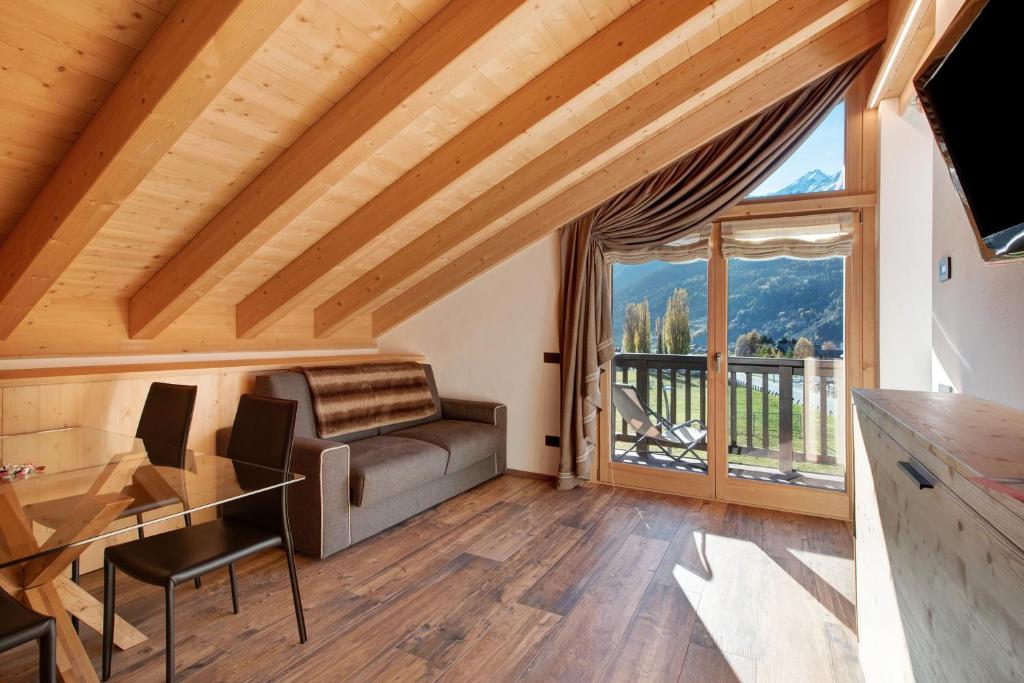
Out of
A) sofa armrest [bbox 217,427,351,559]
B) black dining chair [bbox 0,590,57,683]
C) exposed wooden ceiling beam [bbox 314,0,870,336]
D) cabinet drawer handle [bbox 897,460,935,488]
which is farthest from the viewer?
sofa armrest [bbox 217,427,351,559]

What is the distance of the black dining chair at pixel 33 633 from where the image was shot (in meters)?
1.33

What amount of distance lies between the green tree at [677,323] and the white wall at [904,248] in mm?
1181

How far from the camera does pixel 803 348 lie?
360 centimetres

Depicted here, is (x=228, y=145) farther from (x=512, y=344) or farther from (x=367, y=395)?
(x=512, y=344)

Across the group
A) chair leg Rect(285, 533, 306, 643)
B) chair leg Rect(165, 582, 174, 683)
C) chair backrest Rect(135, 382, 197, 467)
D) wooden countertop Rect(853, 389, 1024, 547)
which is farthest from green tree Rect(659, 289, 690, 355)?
chair leg Rect(165, 582, 174, 683)

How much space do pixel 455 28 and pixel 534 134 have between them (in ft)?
2.72

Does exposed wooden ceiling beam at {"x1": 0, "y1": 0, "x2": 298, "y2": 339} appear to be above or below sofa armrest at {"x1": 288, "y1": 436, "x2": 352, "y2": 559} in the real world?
above

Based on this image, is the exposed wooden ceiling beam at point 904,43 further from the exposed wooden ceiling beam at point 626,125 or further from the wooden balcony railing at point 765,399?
the wooden balcony railing at point 765,399

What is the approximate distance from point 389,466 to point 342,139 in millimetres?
1840

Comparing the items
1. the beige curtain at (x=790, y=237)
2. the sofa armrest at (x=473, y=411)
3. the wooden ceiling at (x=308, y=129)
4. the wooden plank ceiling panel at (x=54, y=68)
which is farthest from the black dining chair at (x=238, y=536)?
the beige curtain at (x=790, y=237)

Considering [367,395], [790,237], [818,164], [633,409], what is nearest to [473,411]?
[367,395]

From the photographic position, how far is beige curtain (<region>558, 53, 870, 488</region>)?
3.41 m

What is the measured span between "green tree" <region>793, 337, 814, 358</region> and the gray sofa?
223 centimetres

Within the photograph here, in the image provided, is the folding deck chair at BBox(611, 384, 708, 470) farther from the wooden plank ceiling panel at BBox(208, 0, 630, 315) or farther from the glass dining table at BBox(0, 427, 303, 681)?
the glass dining table at BBox(0, 427, 303, 681)
